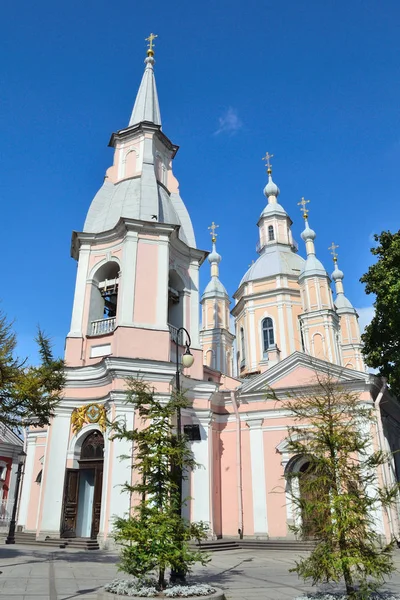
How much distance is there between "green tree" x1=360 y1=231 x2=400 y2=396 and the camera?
16578 millimetres

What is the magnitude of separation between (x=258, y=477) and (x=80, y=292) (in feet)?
33.2

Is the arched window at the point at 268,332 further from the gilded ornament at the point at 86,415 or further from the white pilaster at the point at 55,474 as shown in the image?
the white pilaster at the point at 55,474

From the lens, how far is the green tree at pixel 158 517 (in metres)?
7.42

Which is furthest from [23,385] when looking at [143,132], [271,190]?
[271,190]

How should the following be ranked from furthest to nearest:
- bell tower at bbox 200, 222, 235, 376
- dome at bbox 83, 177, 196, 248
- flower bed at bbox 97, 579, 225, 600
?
bell tower at bbox 200, 222, 235, 376
dome at bbox 83, 177, 196, 248
flower bed at bbox 97, 579, 225, 600

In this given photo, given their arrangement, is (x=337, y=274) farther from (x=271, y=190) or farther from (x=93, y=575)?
(x=93, y=575)

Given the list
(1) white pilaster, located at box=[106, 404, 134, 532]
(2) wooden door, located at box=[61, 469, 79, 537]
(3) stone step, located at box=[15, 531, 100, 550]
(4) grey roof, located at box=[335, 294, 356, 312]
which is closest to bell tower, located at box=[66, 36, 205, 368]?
(1) white pilaster, located at box=[106, 404, 134, 532]

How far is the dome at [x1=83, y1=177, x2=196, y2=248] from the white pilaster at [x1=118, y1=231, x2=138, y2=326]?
1.28 meters

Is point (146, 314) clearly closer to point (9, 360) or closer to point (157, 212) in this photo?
point (157, 212)

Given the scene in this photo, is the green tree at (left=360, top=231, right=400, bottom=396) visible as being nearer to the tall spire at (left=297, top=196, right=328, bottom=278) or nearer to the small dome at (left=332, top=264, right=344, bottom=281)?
A: the tall spire at (left=297, top=196, right=328, bottom=278)

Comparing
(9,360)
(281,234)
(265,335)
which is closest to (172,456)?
(9,360)

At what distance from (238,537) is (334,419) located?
1237cm

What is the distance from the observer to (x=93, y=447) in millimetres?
17188

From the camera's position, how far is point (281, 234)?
37562mm
